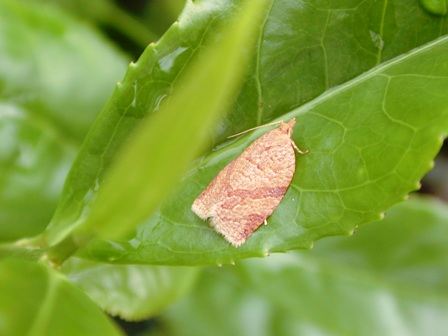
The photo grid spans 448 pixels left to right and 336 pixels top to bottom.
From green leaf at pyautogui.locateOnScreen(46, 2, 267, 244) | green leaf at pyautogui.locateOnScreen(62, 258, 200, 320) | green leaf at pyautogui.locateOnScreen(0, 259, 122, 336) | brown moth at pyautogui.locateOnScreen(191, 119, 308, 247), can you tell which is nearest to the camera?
green leaf at pyautogui.locateOnScreen(46, 2, 267, 244)

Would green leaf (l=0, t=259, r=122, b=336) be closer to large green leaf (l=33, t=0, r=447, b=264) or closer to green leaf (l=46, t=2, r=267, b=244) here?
large green leaf (l=33, t=0, r=447, b=264)

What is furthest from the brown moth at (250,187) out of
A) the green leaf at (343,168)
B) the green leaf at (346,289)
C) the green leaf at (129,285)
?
the green leaf at (346,289)

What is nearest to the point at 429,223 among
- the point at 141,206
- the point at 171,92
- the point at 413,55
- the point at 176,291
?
the point at 176,291

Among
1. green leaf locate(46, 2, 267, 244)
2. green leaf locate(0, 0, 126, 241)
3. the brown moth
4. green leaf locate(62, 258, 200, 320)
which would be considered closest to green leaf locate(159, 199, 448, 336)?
green leaf locate(62, 258, 200, 320)

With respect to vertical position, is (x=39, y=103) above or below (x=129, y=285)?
above

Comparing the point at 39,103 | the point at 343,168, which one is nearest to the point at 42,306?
the point at 343,168

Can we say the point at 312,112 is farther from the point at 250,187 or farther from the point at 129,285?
the point at 129,285
